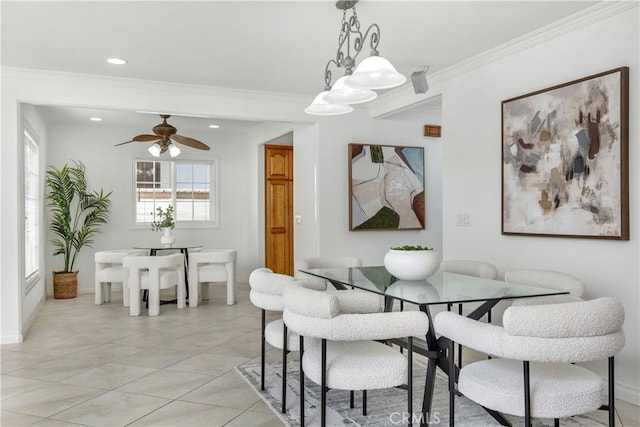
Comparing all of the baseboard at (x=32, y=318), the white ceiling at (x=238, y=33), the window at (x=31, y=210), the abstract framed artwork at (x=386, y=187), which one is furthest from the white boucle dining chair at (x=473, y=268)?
the window at (x=31, y=210)

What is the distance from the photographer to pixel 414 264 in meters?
3.05

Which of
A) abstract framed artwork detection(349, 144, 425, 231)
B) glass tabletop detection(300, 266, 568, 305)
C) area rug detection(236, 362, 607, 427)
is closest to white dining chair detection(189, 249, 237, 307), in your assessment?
abstract framed artwork detection(349, 144, 425, 231)

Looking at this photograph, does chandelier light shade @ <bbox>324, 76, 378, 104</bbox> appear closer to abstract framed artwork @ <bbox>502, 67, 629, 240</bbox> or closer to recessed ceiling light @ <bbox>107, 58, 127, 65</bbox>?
abstract framed artwork @ <bbox>502, 67, 629, 240</bbox>

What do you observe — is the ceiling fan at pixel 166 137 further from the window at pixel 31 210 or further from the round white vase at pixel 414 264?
the round white vase at pixel 414 264

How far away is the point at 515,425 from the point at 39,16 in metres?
3.84

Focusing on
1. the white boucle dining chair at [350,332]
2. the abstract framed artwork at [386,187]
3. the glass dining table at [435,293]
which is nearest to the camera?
the white boucle dining chair at [350,332]

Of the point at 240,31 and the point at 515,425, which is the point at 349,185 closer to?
the point at 240,31

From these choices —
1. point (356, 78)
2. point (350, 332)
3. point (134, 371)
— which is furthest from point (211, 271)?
point (350, 332)

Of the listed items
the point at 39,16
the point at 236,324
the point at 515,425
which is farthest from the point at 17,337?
the point at 515,425

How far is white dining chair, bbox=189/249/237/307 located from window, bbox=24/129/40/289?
5.84 ft

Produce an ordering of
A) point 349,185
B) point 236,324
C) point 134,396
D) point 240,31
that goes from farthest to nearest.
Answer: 1. point 349,185
2. point 236,324
3. point 240,31
4. point 134,396

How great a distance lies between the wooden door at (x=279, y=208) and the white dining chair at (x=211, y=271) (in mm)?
1572

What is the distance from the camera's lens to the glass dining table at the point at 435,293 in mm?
→ 2535

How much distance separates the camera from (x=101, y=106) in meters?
4.99
